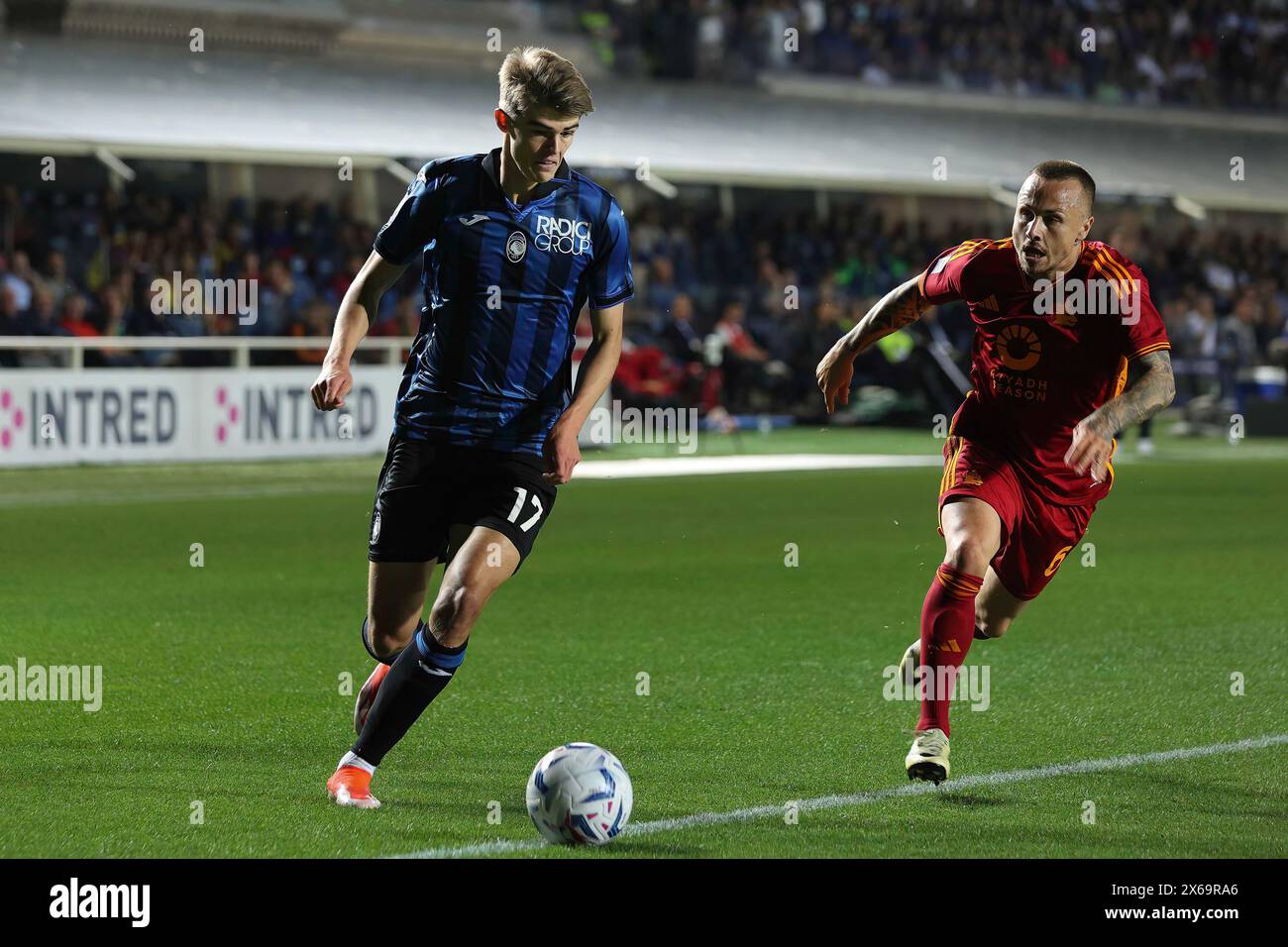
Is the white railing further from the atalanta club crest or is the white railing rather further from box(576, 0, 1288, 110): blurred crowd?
box(576, 0, 1288, 110): blurred crowd

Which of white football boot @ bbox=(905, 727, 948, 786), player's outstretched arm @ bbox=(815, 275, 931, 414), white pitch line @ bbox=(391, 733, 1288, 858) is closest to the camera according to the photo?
white pitch line @ bbox=(391, 733, 1288, 858)

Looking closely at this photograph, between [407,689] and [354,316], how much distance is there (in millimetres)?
1133

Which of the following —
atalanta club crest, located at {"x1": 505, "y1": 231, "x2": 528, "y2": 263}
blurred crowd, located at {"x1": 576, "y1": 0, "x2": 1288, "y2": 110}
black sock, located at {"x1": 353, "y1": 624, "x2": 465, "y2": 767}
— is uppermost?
blurred crowd, located at {"x1": 576, "y1": 0, "x2": 1288, "y2": 110}

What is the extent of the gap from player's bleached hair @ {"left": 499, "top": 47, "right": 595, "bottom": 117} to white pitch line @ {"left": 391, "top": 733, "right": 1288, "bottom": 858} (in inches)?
79.8

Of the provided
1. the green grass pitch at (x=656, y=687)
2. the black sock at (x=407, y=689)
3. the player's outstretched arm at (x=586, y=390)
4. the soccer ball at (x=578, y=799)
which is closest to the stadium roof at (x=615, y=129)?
the green grass pitch at (x=656, y=687)

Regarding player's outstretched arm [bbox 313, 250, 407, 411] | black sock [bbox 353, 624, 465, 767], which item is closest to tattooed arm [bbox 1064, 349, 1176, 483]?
black sock [bbox 353, 624, 465, 767]

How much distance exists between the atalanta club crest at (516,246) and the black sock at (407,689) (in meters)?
1.13

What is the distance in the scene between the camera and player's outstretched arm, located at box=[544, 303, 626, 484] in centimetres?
564

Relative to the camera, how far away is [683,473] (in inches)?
749

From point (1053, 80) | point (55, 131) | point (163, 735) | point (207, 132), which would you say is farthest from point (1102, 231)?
point (163, 735)

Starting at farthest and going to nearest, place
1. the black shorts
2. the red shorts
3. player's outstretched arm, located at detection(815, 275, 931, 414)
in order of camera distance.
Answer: player's outstretched arm, located at detection(815, 275, 931, 414)
the red shorts
the black shorts

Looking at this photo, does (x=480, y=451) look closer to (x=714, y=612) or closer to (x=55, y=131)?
(x=714, y=612)

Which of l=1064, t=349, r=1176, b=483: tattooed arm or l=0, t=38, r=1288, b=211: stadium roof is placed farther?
l=0, t=38, r=1288, b=211: stadium roof

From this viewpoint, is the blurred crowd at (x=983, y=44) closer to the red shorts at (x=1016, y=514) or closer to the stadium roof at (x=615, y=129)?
the stadium roof at (x=615, y=129)
